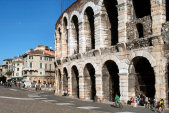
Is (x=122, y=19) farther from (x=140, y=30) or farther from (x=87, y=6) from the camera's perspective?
(x=87, y=6)

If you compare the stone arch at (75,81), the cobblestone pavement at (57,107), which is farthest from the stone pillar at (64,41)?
the cobblestone pavement at (57,107)

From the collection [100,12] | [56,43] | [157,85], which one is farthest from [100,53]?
[56,43]

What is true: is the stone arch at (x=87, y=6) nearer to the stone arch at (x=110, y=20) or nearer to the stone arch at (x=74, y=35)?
the stone arch at (x=110, y=20)

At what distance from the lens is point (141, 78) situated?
1923 centimetres

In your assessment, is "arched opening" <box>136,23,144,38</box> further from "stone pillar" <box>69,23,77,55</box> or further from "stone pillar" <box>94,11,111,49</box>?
"stone pillar" <box>69,23,77,55</box>

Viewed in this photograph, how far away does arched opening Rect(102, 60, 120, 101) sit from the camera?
2217cm

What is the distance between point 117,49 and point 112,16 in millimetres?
4341

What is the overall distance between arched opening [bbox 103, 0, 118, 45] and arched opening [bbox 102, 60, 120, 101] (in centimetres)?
248

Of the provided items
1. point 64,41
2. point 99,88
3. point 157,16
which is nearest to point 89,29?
point 64,41

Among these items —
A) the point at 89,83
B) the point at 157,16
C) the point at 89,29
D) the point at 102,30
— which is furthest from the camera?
the point at 89,29

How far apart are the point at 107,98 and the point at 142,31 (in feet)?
24.9

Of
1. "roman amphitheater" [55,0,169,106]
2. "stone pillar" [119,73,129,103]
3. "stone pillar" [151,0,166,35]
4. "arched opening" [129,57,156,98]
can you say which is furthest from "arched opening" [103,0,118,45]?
"stone pillar" [151,0,166,35]

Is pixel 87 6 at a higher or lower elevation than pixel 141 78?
higher

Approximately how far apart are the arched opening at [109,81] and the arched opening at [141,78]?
3.10 meters
